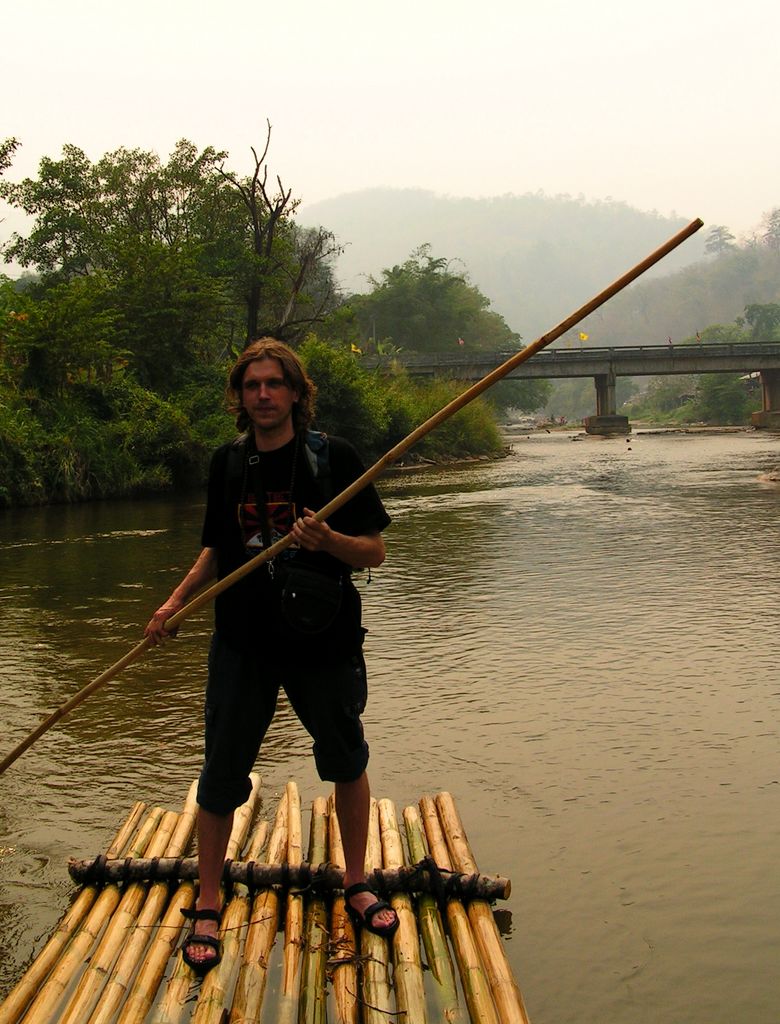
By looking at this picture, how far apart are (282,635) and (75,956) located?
114 cm

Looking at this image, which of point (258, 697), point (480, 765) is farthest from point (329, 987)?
point (480, 765)

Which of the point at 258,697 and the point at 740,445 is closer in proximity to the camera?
the point at 258,697

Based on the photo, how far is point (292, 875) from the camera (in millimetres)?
3641

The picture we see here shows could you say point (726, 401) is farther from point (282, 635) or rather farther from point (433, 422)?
point (282, 635)

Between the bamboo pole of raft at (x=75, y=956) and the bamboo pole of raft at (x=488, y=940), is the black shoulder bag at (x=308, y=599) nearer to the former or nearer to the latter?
the bamboo pole of raft at (x=488, y=940)

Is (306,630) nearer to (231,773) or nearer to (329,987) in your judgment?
(231,773)

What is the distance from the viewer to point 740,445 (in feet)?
134

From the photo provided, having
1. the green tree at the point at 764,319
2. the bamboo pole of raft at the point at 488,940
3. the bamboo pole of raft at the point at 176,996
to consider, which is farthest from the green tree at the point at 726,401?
the bamboo pole of raft at the point at 176,996

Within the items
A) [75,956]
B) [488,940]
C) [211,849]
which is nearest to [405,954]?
[488,940]

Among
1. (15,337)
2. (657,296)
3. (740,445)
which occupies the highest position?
(657,296)

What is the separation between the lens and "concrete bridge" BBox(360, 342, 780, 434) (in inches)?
2468

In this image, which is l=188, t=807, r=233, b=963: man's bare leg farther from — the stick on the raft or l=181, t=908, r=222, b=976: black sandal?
the stick on the raft

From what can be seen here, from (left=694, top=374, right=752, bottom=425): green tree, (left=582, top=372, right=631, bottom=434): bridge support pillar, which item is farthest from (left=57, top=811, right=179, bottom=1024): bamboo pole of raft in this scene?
(left=694, top=374, right=752, bottom=425): green tree

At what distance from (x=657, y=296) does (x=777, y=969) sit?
185998mm
